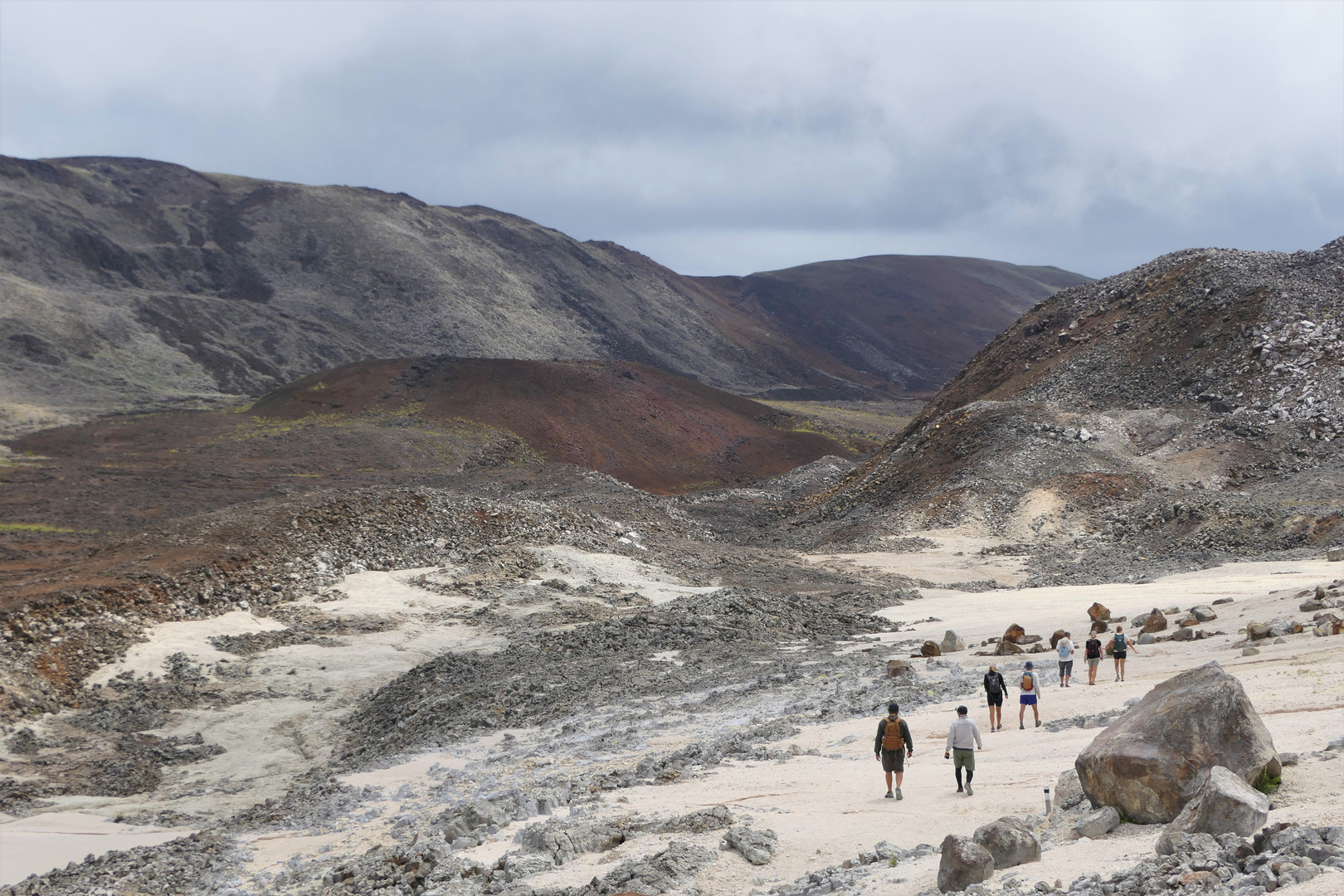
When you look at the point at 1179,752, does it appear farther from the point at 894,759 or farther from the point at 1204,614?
the point at 1204,614

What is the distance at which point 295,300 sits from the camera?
12100cm

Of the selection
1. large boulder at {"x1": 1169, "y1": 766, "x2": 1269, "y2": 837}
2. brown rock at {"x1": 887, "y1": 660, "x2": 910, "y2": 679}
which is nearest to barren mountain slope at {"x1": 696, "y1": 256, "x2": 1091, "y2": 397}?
brown rock at {"x1": 887, "y1": 660, "x2": 910, "y2": 679}

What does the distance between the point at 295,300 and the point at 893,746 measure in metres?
122

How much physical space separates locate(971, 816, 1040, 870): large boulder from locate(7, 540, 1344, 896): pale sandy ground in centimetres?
15

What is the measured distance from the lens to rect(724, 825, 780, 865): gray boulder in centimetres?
957

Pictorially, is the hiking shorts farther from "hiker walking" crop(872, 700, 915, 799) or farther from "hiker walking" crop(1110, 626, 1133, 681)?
"hiker walking" crop(1110, 626, 1133, 681)

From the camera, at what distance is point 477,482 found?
55094mm

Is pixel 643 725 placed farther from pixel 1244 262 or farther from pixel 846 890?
pixel 1244 262

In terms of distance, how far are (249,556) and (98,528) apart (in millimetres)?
19646

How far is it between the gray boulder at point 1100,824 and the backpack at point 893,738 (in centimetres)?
274

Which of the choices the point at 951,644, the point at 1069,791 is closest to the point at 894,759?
the point at 1069,791

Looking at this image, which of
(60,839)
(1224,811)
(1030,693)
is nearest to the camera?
(1224,811)

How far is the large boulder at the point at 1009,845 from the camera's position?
796 centimetres

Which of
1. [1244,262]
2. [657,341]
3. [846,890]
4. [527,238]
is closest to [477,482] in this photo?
[1244,262]
